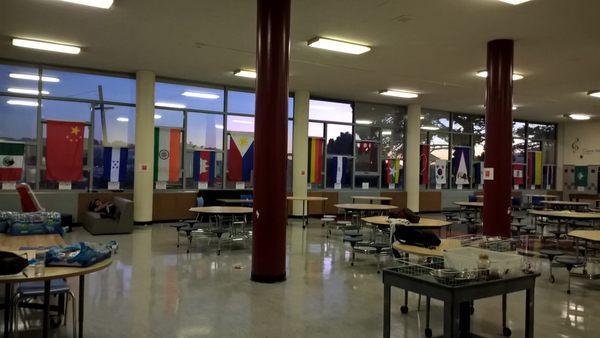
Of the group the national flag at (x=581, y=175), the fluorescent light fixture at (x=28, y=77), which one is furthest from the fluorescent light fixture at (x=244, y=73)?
the national flag at (x=581, y=175)

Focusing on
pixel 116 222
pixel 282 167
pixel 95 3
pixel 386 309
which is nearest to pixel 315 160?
A: pixel 116 222

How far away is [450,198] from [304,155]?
6226 mm

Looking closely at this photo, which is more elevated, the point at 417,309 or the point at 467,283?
the point at 467,283

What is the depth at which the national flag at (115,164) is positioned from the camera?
11203 millimetres

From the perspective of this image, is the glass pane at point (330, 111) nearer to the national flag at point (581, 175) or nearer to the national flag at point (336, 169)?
the national flag at point (336, 169)

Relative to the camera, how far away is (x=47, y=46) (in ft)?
28.7

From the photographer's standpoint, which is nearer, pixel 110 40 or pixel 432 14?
pixel 432 14

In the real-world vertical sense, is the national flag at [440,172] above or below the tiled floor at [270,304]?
above

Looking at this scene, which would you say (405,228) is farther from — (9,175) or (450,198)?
(450,198)

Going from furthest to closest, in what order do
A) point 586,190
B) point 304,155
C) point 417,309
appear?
point 586,190 → point 304,155 → point 417,309

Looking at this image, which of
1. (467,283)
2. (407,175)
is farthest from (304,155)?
(467,283)

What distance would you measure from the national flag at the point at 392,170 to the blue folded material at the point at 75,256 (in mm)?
12867

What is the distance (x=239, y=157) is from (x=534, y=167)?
41.1 ft

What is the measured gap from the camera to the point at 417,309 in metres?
4.82
